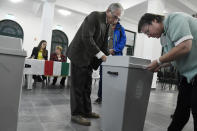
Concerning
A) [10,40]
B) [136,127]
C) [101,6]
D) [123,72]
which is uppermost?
[101,6]

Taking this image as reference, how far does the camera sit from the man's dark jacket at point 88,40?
1725 mm

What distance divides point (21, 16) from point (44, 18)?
2717 millimetres

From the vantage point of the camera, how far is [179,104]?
1274 mm

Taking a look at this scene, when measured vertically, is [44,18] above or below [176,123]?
above

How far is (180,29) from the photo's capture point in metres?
0.99

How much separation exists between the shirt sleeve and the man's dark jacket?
81 cm

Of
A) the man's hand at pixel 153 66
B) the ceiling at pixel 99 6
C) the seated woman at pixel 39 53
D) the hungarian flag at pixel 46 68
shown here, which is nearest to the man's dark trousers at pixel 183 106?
the man's hand at pixel 153 66

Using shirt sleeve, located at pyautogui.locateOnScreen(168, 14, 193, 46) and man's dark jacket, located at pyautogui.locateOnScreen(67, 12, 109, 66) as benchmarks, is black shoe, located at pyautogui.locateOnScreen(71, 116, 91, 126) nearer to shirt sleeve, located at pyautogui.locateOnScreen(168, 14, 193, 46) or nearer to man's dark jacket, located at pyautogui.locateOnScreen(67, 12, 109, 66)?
man's dark jacket, located at pyautogui.locateOnScreen(67, 12, 109, 66)

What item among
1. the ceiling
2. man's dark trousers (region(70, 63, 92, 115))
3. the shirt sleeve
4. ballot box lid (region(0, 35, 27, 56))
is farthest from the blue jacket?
the ceiling

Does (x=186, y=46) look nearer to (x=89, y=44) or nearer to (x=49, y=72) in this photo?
(x=89, y=44)

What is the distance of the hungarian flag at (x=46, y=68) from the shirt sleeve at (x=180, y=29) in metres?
3.36

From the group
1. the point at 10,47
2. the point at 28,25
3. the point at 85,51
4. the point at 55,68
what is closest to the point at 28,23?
the point at 28,25

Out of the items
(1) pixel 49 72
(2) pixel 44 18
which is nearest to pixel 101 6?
(2) pixel 44 18

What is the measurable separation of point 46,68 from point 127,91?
3.08m
